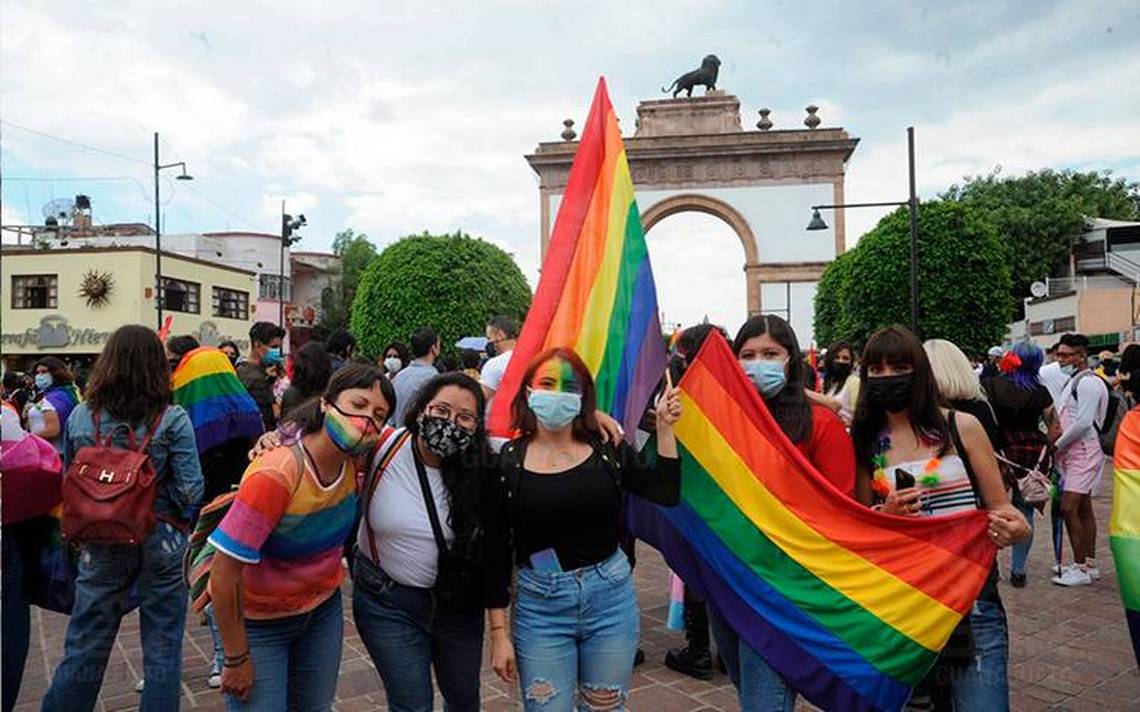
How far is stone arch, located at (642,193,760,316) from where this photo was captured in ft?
125

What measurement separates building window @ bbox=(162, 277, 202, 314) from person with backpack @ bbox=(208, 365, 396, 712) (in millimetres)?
35034

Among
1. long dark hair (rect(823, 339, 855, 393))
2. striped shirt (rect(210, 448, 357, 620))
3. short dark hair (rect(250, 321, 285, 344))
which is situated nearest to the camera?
striped shirt (rect(210, 448, 357, 620))

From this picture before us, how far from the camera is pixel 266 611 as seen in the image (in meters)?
2.74

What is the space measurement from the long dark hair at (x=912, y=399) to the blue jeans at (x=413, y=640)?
1599 mm

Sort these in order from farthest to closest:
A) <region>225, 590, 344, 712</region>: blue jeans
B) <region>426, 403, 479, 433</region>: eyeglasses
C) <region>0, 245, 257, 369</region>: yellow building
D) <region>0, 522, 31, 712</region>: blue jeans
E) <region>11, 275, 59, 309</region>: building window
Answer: <region>11, 275, 59, 309</region>: building window → <region>0, 245, 257, 369</region>: yellow building → <region>0, 522, 31, 712</region>: blue jeans → <region>426, 403, 479, 433</region>: eyeglasses → <region>225, 590, 344, 712</region>: blue jeans

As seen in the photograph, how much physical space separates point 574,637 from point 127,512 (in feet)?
6.23

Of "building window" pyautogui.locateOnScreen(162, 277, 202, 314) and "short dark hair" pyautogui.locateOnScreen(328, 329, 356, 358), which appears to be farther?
"building window" pyautogui.locateOnScreen(162, 277, 202, 314)

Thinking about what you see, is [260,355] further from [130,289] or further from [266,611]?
[130,289]

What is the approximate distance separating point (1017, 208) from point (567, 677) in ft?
145

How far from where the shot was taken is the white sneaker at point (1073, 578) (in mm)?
6637

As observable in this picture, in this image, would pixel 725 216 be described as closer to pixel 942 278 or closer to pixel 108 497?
pixel 942 278

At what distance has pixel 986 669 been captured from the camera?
9.52 ft

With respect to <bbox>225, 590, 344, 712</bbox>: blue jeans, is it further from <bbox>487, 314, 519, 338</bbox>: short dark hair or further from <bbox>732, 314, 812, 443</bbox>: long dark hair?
<bbox>487, 314, 519, 338</bbox>: short dark hair

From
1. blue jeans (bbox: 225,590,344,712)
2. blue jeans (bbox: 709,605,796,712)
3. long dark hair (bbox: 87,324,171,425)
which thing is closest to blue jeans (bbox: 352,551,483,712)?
blue jeans (bbox: 225,590,344,712)
